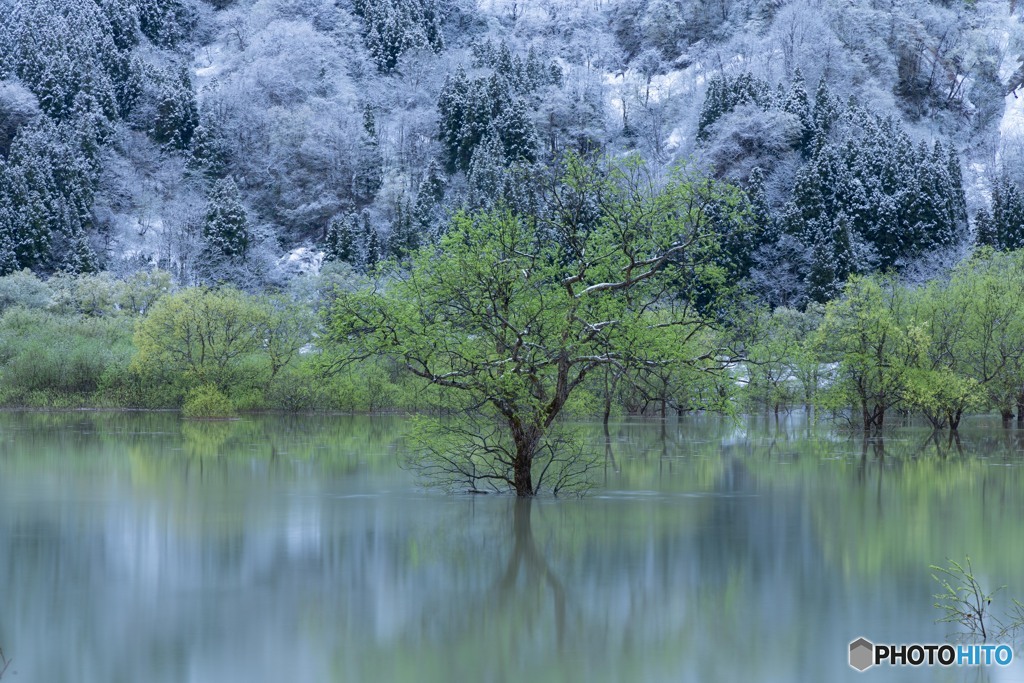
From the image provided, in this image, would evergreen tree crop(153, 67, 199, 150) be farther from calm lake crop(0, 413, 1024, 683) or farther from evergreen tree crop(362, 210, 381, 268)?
calm lake crop(0, 413, 1024, 683)

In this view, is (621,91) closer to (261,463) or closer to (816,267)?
(816,267)

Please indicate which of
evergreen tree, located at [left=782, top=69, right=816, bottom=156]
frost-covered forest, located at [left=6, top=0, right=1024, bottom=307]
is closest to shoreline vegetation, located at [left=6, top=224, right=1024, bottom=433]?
frost-covered forest, located at [left=6, top=0, right=1024, bottom=307]

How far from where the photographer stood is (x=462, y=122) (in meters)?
142

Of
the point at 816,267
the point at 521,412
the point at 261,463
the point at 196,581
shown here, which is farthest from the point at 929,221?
the point at 196,581

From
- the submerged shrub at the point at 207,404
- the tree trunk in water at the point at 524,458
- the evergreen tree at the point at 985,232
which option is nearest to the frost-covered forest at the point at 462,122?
the evergreen tree at the point at 985,232

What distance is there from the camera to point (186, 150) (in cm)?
14962

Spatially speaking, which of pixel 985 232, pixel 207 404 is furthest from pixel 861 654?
pixel 985 232

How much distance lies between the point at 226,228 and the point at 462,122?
114ft

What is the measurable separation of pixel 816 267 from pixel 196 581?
84.8m

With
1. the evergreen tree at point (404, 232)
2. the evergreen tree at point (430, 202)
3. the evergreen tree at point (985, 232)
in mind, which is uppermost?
the evergreen tree at point (430, 202)

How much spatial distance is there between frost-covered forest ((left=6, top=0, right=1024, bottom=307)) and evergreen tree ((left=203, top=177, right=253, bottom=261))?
0.96ft

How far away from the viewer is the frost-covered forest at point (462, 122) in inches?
4286

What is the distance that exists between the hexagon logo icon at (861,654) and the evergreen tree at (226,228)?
384 ft

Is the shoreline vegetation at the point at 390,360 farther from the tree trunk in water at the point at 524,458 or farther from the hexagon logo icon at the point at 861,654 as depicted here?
the hexagon logo icon at the point at 861,654
